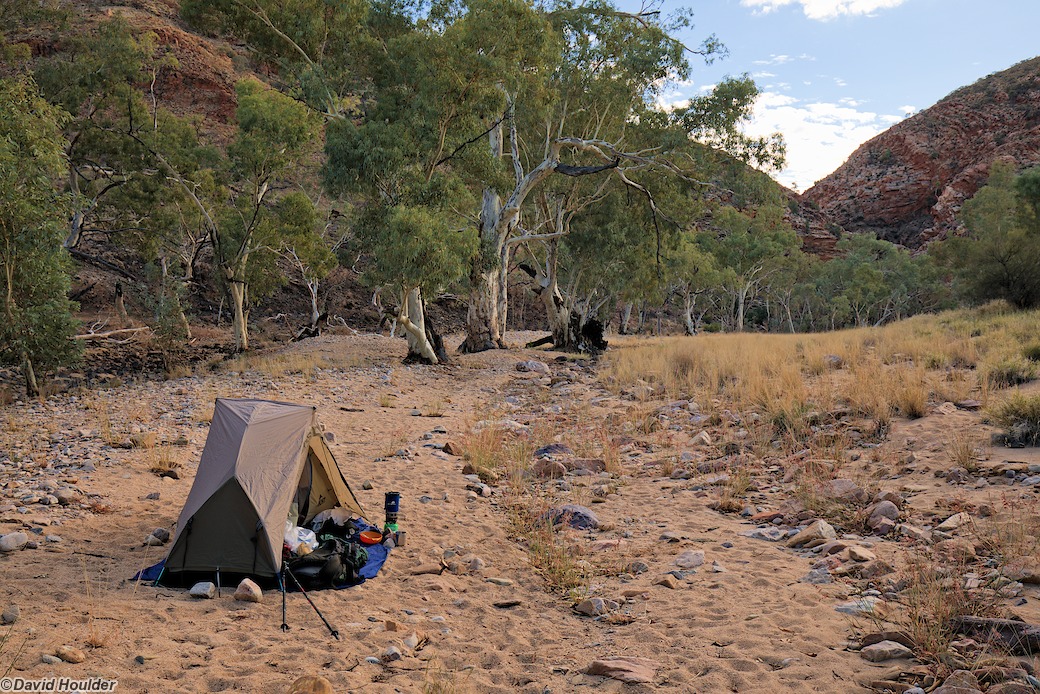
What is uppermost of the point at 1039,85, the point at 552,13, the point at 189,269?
the point at 1039,85

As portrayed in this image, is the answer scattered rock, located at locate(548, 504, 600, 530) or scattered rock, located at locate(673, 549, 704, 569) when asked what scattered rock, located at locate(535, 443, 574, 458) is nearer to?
scattered rock, located at locate(548, 504, 600, 530)

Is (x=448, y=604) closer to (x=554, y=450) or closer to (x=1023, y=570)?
(x=1023, y=570)

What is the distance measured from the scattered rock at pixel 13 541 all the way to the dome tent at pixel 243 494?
3.97 feet

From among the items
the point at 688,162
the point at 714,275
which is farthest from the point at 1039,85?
the point at 688,162

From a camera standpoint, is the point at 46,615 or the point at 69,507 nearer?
the point at 46,615

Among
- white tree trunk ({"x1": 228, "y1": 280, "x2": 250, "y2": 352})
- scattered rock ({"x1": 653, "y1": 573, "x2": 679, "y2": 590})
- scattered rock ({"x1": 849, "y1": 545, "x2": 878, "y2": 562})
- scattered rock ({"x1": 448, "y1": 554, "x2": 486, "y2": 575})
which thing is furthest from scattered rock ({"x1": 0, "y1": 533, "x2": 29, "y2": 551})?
white tree trunk ({"x1": 228, "y1": 280, "x2": 250, "y2": 352})

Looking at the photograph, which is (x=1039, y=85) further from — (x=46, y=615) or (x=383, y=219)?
(x=46, y=615)

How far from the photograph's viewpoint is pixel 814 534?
19.0 feet

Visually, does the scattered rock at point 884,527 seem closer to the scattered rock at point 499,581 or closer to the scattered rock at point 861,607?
the scattered rock at point 861,607

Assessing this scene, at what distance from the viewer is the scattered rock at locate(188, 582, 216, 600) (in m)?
4.87

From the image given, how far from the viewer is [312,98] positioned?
719 inches

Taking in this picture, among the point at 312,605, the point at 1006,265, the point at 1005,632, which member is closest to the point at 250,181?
the point at 312,605

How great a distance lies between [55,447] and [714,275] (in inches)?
1490

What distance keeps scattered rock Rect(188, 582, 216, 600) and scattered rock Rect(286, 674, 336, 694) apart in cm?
158
